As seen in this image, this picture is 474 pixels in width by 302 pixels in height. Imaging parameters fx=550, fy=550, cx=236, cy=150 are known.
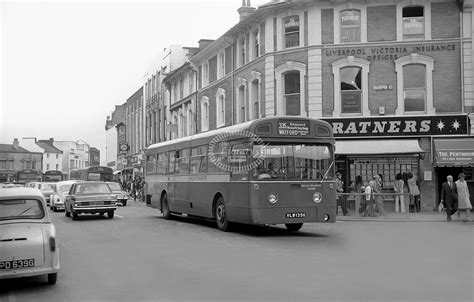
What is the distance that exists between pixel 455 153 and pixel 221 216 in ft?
43.2

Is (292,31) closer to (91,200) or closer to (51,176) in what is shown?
(91,200)

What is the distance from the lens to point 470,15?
25.4 meters

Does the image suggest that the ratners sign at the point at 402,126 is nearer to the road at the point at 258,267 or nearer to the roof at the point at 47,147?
the road at the point at 258,267

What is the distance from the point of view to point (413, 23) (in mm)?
26047

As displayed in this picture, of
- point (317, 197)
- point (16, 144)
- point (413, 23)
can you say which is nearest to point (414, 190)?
point (413, 23)

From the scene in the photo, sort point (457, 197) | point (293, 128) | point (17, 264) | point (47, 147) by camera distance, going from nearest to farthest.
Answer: point (17, 264)
point (293, 128)
point (457, 197)
point (47, 147)

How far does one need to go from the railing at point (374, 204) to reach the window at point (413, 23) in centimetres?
829

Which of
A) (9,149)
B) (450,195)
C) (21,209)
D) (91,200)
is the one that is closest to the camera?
(21,209)

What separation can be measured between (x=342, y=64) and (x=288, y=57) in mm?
2765

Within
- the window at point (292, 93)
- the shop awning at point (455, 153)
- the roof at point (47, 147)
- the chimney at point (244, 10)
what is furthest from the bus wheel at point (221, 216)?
the roof at point (47, 147)

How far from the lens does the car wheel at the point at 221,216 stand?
1622 cm

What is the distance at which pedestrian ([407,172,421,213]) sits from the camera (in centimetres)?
A: 2420

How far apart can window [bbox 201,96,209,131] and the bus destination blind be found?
23.5 meters

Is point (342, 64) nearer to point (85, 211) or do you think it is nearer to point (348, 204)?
point (348, 204)
